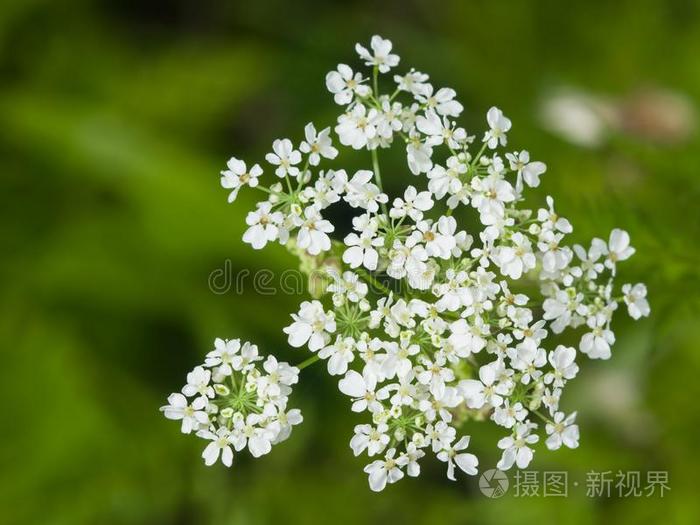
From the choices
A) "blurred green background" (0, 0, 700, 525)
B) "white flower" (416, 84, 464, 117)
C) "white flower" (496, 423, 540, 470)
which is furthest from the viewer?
"blurred green background" (0, 0, 700, 525)

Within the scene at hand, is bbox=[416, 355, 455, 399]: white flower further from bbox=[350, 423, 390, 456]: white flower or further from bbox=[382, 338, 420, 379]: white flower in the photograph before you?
bbox=[350, 423, 390, 456]: white flower

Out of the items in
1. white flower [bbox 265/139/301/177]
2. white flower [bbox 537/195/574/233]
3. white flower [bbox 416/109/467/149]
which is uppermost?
white flower [bbox 416/109/467/149]

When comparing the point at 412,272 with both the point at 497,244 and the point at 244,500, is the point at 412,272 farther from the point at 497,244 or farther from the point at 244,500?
the point at 244,500

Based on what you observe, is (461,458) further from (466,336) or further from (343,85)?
(343,85)

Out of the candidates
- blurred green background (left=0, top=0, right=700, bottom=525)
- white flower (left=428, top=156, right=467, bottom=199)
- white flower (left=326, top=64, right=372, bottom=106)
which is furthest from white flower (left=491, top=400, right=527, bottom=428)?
blurred green background (left=0, top=0, right=700, bottom=525)

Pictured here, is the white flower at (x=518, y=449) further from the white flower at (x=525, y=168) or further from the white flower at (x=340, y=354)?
the white flower at (x=525, y=168)

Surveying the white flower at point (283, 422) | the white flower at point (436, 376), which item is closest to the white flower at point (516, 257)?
the white flower at point (436, 376)

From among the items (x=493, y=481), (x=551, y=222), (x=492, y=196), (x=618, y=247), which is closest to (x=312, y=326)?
(x=492, y=196)
